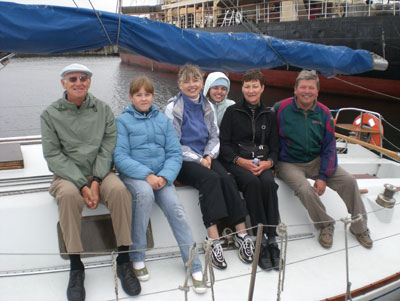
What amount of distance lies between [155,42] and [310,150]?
1614mm

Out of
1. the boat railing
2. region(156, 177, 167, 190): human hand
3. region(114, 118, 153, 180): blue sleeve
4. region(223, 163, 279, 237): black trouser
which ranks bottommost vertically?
region(223, 163, 279, 237): black trouser

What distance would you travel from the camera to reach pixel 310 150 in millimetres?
3236

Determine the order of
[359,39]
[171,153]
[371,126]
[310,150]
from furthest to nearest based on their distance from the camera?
1. [359,39]
2. [371,126]
3. [310,150]
4. [171,153]

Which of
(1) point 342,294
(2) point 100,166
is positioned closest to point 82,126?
(2) point 100,166

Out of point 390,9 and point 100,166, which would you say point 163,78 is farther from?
point 100,166

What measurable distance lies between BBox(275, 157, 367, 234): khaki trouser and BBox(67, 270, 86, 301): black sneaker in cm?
172

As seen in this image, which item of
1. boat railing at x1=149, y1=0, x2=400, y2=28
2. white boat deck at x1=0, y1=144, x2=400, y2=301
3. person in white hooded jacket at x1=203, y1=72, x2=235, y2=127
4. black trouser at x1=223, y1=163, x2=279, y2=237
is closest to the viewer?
white boat deck at x1=0, y1=144, x2=400, y2=301

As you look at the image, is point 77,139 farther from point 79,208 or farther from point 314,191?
point 314,191

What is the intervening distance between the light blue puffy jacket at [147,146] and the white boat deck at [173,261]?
1.15 ft

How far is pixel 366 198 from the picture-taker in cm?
342

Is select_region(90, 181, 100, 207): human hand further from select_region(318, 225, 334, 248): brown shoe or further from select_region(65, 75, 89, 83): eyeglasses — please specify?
select_region(318, 225, 334, 248): brown shoe

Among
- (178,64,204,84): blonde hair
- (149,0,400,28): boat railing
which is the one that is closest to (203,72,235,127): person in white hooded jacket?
(178,64,204,84): blonde hair

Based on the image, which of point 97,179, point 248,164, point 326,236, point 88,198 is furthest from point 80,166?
point 326,236

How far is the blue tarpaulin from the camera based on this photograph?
291 centimetres
